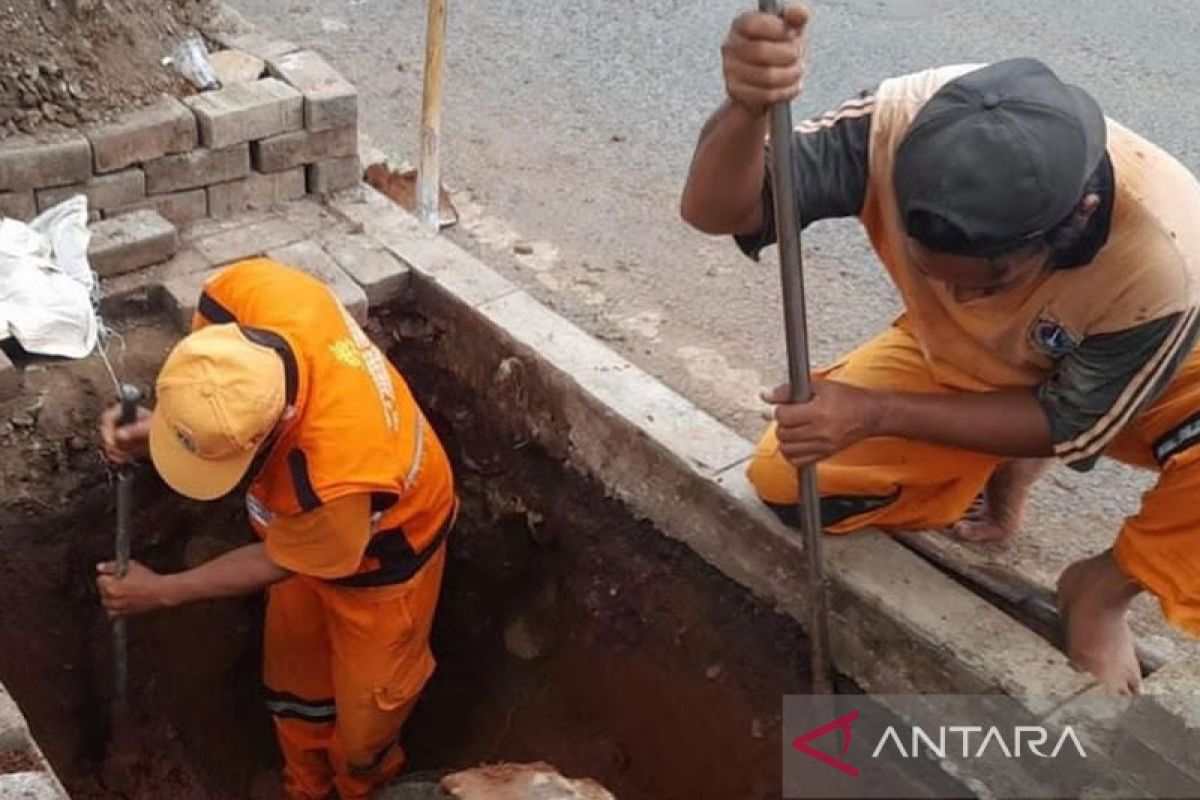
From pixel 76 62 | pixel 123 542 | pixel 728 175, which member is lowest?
pixel 123 542

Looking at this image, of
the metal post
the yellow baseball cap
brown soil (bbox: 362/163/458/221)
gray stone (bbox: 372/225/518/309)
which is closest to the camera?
the yellow baseball cap

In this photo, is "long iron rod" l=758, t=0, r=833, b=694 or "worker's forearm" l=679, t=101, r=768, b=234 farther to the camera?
"worker's forearm" l=679, t=101, r=768, b=234

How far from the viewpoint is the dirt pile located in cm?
400

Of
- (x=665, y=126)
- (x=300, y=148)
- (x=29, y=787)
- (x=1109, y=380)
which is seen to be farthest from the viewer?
(x=665, y=126)

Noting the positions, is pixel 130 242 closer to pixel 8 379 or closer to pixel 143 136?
pixel 143 136

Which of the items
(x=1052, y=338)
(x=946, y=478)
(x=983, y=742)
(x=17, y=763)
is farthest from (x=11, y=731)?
(x=1052, y=338)

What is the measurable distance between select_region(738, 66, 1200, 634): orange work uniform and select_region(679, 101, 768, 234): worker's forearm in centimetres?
8

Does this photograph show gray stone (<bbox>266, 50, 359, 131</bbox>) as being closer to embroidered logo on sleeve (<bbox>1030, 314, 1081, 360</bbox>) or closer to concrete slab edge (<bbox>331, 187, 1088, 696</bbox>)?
concrete slab edge (<bbox>331, 187, 1088, 696</bbox>)

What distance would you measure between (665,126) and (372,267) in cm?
217

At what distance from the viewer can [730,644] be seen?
362cm

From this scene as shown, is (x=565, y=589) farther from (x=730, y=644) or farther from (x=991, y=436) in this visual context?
(x=991, y=436)

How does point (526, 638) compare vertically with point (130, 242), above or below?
below

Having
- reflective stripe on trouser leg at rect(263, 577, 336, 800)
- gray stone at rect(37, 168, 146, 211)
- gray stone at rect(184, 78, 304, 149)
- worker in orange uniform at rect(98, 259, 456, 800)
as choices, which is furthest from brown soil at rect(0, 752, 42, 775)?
gray stone at rect(184, 78, 304, 149)

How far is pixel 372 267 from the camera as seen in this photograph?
420cm
